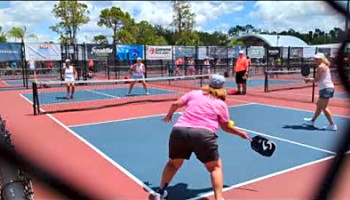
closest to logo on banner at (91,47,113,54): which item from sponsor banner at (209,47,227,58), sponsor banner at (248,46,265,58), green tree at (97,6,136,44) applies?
sponsor banner at (209,47,227,58)

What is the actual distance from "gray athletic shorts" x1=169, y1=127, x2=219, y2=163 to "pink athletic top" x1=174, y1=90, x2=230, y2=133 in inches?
2.4

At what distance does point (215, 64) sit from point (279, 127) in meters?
17.3

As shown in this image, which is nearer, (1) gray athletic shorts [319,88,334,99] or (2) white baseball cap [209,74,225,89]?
(2) white baseball cap [209,74,225,89]

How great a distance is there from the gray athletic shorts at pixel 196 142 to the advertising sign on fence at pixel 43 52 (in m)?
15.6

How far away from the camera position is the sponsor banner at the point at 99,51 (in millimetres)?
21234

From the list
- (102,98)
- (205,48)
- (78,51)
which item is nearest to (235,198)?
(102,98)

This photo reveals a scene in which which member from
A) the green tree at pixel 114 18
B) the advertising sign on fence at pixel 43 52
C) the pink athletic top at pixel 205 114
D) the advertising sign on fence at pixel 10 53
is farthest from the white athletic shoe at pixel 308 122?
the advertising sign on fence at pixel 10 53

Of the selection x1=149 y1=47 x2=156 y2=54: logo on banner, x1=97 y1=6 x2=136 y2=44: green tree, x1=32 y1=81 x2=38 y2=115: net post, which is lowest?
x1=32 y1=81 x2=38 y2=115: net post

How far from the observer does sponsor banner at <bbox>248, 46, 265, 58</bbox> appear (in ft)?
87.8

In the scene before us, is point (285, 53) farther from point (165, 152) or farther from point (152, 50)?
point (165, 152)

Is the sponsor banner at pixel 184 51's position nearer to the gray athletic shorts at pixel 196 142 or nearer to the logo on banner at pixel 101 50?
the logo on banner at pixel 101 50

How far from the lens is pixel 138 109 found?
11180mm

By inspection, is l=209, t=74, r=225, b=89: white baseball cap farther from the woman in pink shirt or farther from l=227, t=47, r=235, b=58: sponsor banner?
l=227, t=47, r=235, b=58: sponsor banner

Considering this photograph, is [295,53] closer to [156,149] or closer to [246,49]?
[246,49]
